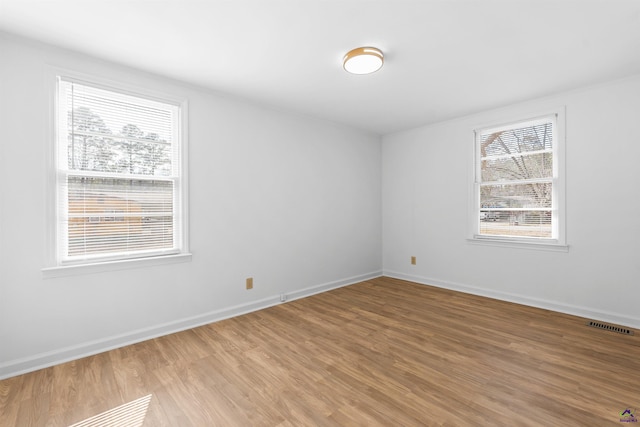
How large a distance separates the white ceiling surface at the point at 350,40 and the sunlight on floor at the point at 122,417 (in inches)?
98.5

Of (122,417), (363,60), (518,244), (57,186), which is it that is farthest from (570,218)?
(57,186)

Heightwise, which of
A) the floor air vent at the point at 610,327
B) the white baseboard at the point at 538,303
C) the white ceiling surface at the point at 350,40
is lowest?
the floor air vent at the point at 610,327

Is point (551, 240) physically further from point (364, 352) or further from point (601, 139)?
point (364, 352)

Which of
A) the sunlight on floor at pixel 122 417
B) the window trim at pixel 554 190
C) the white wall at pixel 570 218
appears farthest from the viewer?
the window trim at pixel 554 190

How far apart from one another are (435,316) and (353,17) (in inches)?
116

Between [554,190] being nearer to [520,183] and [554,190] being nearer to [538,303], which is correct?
[520,183]

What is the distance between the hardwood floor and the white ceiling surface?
2482 millimetres

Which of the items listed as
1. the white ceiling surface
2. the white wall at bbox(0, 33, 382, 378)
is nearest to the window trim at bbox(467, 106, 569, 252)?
the white ceiling surface

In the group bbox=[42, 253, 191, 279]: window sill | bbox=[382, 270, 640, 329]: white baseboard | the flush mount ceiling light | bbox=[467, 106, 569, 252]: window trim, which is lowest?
bbox=[382, 270, 640, 329]: white baseboard

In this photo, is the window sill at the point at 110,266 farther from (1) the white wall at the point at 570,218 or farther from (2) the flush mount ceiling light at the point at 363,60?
(1) the white wall at the point at 570,218

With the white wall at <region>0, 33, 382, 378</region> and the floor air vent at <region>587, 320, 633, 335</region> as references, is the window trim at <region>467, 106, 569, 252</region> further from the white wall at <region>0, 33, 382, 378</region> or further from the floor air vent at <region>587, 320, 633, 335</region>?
the white wall at <region>0, 33, 382, 378</region>

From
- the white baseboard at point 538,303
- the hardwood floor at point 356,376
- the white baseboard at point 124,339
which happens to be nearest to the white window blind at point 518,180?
the white baseboard at point 538,303

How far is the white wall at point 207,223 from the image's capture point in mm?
2193

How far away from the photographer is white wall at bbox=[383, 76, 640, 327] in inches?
118
